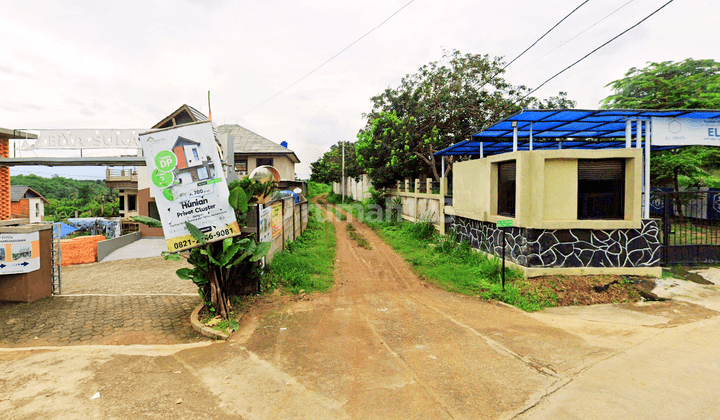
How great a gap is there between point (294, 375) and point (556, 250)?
22.7ft

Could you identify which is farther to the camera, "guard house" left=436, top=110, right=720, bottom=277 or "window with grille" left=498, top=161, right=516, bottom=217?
"window with grille" left=498, top=161, right=516, bottom=217

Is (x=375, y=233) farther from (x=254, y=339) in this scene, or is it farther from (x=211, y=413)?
(x=211, y=413)

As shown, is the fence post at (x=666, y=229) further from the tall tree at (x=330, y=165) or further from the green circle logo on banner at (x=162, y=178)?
the tall tree at (x=330, y=165)

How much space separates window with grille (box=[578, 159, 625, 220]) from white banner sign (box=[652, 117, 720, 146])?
4.67ft

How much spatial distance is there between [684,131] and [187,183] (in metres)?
11.5

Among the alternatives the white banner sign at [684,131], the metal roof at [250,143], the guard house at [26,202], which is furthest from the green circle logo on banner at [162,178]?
the guard house at [26,202]

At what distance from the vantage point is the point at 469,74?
20.9 metres

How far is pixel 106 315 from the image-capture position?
6613 mm

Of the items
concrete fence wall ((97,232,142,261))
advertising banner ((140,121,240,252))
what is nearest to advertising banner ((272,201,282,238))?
advertising banner ((140,121,240,252))

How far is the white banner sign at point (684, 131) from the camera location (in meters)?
8.69

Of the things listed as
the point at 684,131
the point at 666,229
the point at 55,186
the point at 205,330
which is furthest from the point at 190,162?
the point at 55,186

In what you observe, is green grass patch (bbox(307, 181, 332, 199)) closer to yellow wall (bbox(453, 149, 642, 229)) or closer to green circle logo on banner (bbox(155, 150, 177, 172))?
yellow wall (bbox(453, 149, 642, 229))

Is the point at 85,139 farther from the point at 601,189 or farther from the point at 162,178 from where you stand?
the point at 601,189

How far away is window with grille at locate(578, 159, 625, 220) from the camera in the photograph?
8.44m
